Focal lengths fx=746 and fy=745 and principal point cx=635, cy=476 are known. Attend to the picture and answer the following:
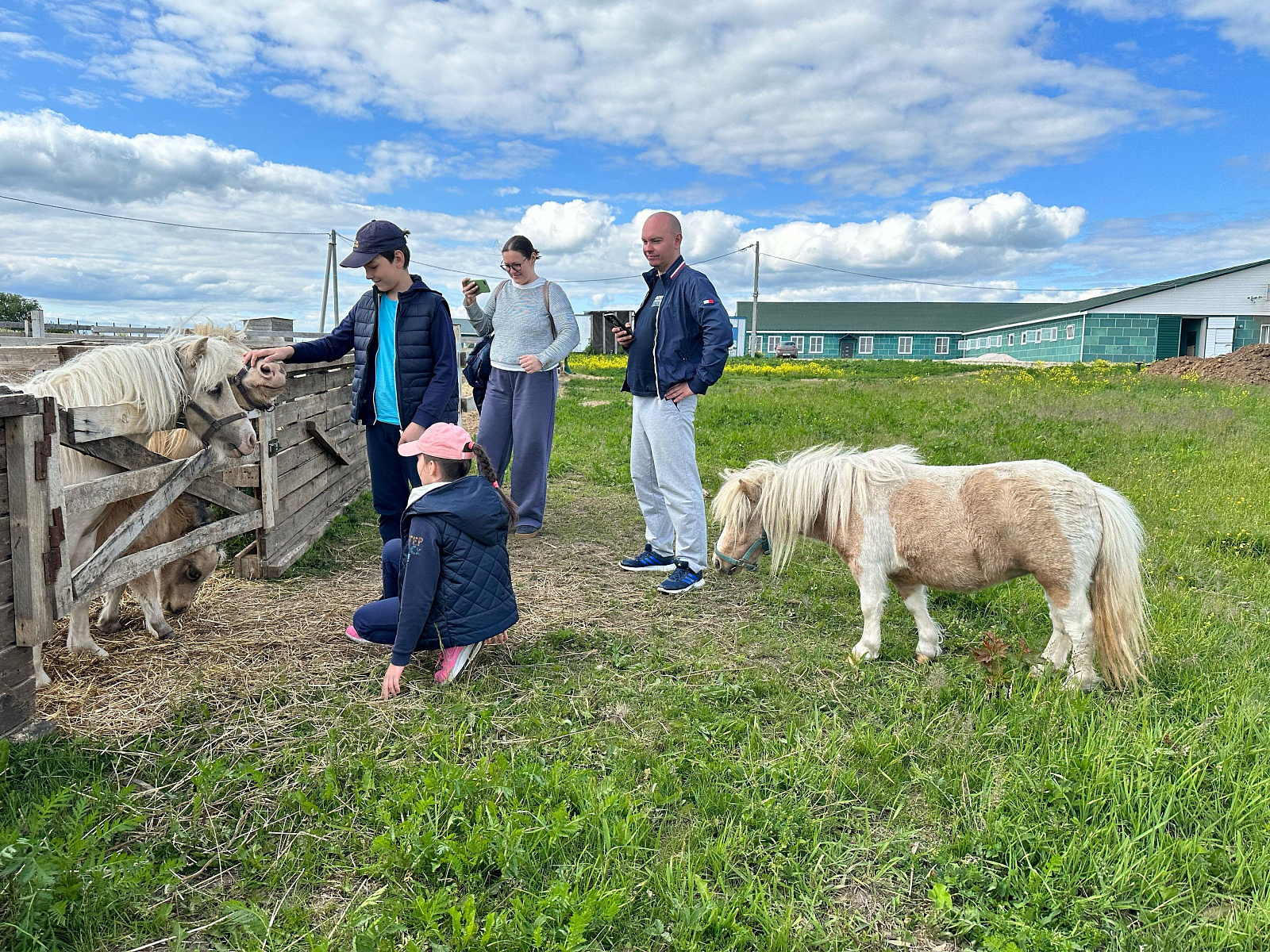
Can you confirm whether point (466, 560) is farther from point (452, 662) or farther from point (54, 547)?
point (54, 547)

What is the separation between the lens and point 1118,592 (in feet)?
12.5

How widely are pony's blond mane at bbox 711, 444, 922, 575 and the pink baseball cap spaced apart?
1772mm

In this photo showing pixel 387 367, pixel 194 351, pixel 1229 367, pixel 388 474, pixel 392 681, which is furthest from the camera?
pixel 1229 367

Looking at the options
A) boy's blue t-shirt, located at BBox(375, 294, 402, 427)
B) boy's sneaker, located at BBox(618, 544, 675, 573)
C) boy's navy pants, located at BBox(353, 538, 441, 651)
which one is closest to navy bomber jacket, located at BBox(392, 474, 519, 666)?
boy's navy pants, located at BBox(353, 538, 441, 651)

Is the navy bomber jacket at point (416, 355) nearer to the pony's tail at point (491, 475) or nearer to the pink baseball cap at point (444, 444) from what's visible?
the pony's tail at point (491, 475)

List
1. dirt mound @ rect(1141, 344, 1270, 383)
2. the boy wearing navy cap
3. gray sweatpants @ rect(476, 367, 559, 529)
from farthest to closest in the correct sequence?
dirt mound @ rect(1141, 344, 1270, 383) → gray sweatpants @ rect(476, 367, 559, 529) → the boy wearing navy cap

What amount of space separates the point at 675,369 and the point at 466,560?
230cm

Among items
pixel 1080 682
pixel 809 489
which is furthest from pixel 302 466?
pixel 1080 682

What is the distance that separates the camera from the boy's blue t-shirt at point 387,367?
478cm

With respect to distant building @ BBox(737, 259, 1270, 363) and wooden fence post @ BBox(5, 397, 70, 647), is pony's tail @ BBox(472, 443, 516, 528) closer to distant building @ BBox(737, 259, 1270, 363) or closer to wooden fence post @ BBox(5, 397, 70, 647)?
wooden fence post @ BBox(5, 397, 70, 647)

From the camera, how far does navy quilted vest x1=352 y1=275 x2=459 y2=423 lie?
470cm

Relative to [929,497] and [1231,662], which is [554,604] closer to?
[929,497]

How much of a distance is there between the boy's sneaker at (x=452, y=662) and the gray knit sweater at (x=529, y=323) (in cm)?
321

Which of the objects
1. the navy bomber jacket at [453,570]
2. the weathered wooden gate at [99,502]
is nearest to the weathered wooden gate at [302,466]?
the weathered wooden gate at [99,502]
